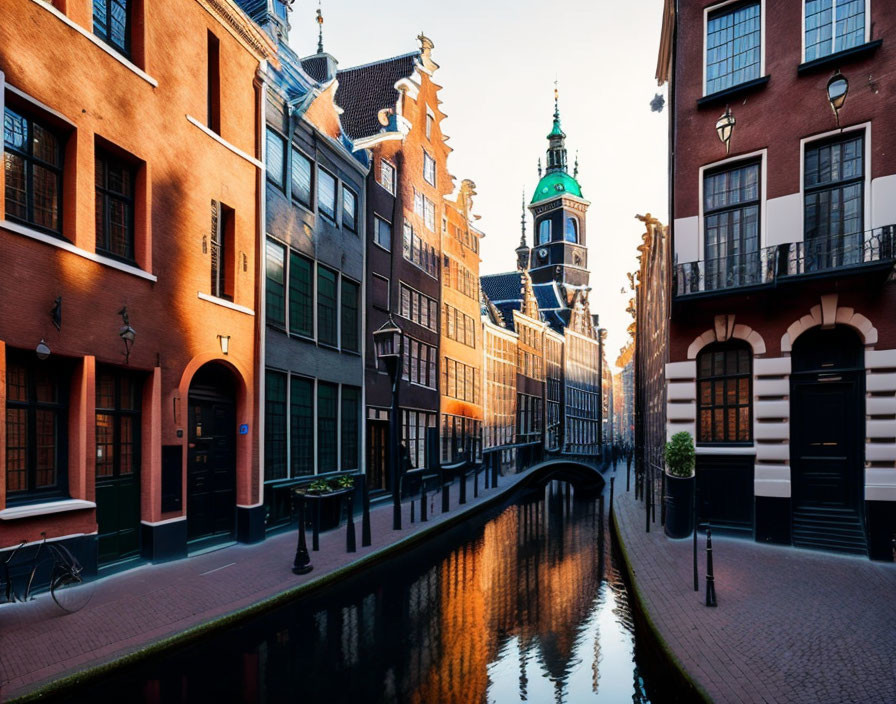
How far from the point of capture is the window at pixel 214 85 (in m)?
13.6

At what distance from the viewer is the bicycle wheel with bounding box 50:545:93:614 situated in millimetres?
8562

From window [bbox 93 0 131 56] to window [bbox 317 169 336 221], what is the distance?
680cm

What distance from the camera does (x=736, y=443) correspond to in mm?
14133

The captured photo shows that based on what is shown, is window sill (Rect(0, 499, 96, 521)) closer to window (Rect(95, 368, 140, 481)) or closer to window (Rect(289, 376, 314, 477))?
window (Rect(95, 368, 140, 481))

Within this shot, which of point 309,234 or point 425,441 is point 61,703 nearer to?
point 309,234

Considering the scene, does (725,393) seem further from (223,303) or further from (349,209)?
(349,209)

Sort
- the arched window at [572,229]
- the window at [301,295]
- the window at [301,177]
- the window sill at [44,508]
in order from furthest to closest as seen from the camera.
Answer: the arched window at [572,229] < the window at [301,177] < the window at [301,295] < the window sill at [44,508]

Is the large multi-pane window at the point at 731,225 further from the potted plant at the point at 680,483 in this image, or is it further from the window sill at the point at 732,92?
the potted plant at the point at 680,483

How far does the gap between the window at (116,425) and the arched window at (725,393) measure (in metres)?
12.9

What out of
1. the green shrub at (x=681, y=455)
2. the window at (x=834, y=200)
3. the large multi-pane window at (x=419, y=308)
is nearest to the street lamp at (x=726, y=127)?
the window at (x=834, y=200)

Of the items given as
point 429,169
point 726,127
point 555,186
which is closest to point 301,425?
point 726,127

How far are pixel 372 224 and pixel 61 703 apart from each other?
1744 centimetres

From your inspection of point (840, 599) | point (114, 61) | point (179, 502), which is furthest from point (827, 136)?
point (179, 502)

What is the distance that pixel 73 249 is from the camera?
32.3 feet
